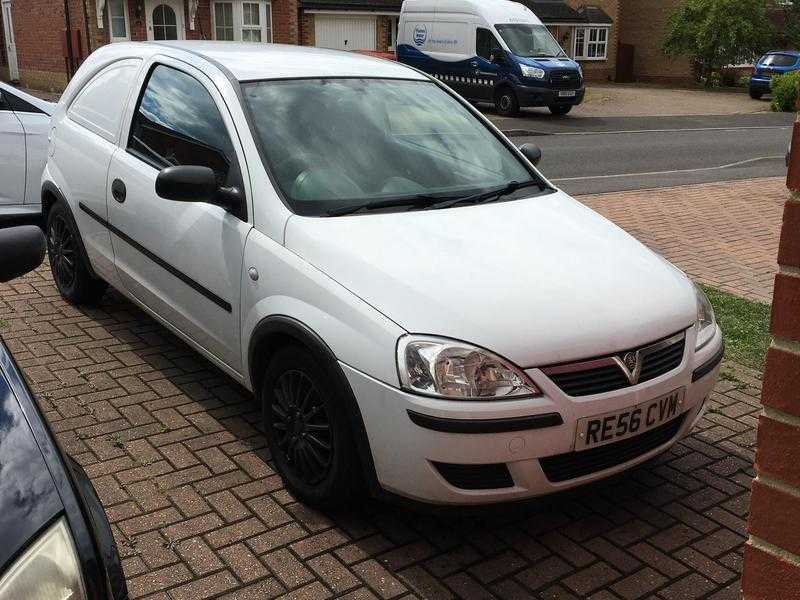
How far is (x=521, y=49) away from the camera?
2288 centimetres

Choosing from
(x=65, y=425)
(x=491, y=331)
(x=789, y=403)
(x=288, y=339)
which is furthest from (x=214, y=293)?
(x=789, y=403)

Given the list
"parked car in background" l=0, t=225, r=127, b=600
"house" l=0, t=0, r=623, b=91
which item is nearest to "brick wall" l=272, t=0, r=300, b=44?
"house" l=0, t=0, r=623, b=91

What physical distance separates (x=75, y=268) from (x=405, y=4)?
2141 cm

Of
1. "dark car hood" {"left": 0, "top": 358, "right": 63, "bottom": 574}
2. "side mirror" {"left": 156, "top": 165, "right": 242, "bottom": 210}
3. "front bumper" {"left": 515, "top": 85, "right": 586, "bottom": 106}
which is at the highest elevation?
"side mirror" {"left": 156, "top": 165, "right": 242, "bottom": 210}

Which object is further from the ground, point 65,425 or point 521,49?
point 521,49

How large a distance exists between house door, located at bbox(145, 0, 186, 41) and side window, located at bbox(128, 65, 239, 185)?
24.6m

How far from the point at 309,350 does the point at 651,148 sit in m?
15.6

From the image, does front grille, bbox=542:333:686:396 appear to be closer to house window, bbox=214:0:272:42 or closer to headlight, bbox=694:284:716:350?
headlight, bbox=694:284:716:350

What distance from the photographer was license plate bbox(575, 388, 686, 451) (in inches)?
125

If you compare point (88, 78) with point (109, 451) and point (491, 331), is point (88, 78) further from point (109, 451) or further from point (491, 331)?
point (491, 331)

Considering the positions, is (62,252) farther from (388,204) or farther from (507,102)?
(507,102)

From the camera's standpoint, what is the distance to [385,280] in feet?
10.9

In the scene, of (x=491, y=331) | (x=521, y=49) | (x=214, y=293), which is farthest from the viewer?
(x=521, y=49)

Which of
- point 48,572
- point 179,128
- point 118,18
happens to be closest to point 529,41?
point 118,18
